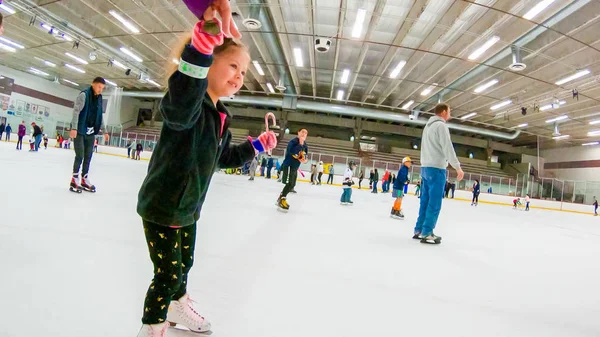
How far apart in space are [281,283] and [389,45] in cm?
1072

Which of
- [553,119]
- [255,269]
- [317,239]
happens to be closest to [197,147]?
[255,269]

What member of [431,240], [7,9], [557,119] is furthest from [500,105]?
[7,9]

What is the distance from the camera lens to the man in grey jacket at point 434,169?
9.90 feet

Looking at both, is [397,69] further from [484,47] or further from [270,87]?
[270,87]

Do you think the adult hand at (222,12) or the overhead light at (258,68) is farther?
the overhead light at (258,68)

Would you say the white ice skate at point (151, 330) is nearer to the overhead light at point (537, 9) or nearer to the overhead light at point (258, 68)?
the overhead light at point (537, 9)

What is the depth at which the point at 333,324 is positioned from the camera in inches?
46.0

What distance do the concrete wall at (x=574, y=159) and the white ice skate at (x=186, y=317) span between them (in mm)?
31745

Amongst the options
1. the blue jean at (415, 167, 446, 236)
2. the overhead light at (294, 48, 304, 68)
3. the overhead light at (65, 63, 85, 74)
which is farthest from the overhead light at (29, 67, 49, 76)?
the blue jean at (415, 167, 446, 236)

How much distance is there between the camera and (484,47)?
10.2 m

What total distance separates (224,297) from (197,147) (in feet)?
2.26

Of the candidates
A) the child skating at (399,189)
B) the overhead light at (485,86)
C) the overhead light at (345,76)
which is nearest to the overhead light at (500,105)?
the overhead light at (485,86)

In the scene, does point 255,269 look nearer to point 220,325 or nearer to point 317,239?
point 220,325

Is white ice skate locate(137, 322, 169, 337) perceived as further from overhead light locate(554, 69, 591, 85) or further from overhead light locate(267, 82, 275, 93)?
overhead light locate(267, 82, 275, 93)
